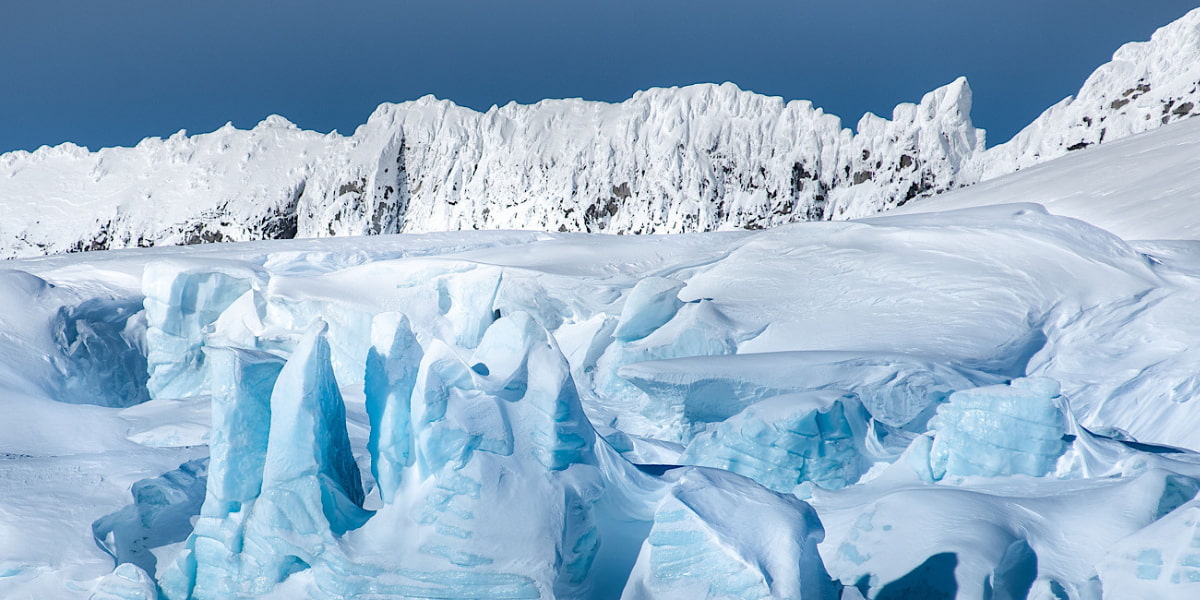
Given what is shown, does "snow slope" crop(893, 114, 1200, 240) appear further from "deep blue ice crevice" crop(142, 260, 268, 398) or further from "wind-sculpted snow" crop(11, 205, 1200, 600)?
"deep blue ice crevice" crop(142, 260, 268, 398)

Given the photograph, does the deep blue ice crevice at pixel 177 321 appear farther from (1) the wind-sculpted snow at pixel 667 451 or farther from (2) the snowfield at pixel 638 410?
(1) the wind-sculpted snow at pixel 667 451

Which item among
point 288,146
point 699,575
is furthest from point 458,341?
point 288,146

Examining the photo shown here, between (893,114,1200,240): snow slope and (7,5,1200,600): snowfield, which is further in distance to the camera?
(893,114,1200,240): snow slope

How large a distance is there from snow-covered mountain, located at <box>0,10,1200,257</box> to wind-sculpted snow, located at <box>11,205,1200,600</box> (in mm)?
20618

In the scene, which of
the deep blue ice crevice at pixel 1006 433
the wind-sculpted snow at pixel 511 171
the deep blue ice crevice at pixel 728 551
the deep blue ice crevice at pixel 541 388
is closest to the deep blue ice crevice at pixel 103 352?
the deep blue ice crevice at pixel 541 388

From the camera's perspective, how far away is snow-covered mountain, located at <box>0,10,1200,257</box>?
30.8m

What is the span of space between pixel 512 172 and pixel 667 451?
26379 millimetres

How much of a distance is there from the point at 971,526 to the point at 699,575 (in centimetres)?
155

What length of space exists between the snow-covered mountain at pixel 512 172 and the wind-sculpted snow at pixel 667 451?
2062cm

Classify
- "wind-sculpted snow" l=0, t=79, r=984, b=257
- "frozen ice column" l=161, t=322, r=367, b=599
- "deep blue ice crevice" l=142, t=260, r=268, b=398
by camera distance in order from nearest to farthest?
1. "frozen ice column" l=161, t=322, r=367, b=599
2. "deep blue ice crevice" l=142, t=260, r=268, b=398
3. "wind-sculpted snow" l=0, t=79, r=984, b=257

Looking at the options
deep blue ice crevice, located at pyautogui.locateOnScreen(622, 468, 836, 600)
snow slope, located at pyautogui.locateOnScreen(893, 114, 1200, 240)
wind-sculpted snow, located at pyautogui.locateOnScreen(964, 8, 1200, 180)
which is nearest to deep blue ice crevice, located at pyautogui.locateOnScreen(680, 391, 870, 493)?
deep blue ice crevice, located at pyautogui.locateOnScreen(622, 468, 836, 600)

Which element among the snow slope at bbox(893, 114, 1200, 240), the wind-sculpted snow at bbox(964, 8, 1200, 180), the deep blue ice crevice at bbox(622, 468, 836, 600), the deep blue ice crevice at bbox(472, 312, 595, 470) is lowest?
the deep blue ice crevice at bbox(622, 468, 836, 600)

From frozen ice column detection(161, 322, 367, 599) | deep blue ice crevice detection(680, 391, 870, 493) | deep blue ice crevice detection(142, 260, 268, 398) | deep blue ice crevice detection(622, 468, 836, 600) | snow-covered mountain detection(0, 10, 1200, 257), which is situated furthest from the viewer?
snow-covered mountain detection(0, 10, 1200, 257)

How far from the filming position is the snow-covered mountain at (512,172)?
101 feet
